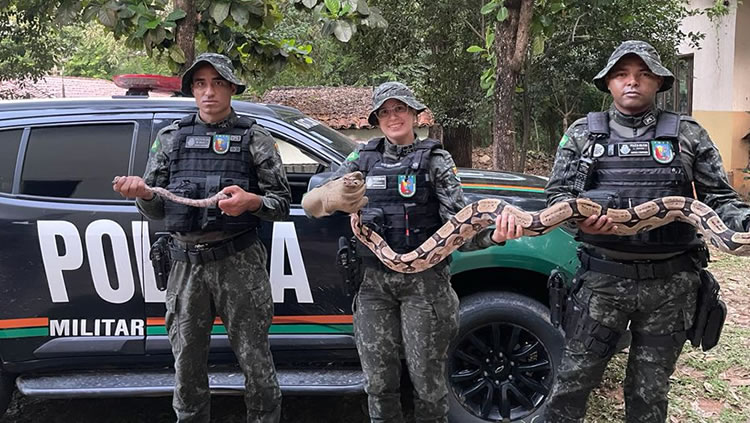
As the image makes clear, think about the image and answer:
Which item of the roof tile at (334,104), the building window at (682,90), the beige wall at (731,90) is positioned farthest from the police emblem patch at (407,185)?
the building window at (682,90)

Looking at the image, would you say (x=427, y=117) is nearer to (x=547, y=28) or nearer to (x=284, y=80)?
(x=547, y=28)

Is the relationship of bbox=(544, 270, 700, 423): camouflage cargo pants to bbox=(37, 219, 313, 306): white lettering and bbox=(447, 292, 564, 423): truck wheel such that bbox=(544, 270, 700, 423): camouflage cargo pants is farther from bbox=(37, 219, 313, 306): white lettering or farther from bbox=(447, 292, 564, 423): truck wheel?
bbox=(37, 219, 313, 306): white lettering

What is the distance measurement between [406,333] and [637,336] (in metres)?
1.18

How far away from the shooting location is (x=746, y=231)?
2.64m

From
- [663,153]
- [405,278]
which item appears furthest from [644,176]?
[405,278]

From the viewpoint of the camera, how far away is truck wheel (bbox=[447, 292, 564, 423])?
3656mm

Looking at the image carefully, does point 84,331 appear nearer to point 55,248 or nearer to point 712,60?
point 55,248

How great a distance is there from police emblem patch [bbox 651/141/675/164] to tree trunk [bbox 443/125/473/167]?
11.0 m

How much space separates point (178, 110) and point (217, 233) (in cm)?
109

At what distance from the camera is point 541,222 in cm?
283

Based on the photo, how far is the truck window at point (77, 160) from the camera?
12.0 feet

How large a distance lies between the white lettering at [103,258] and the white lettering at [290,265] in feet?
2.89

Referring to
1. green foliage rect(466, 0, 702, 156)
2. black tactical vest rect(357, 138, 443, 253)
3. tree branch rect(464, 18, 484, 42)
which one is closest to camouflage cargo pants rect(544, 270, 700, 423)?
black tactical vest rect(357, 138, 443, 253)

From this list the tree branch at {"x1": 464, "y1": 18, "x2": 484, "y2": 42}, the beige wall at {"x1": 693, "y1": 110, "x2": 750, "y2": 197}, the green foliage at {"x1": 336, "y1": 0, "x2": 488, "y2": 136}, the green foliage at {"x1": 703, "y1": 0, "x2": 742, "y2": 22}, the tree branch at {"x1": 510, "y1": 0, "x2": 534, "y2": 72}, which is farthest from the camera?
Result: the green foliage at {"x1": 336, "y1": 0, "x2": 488, "y2": 136}
